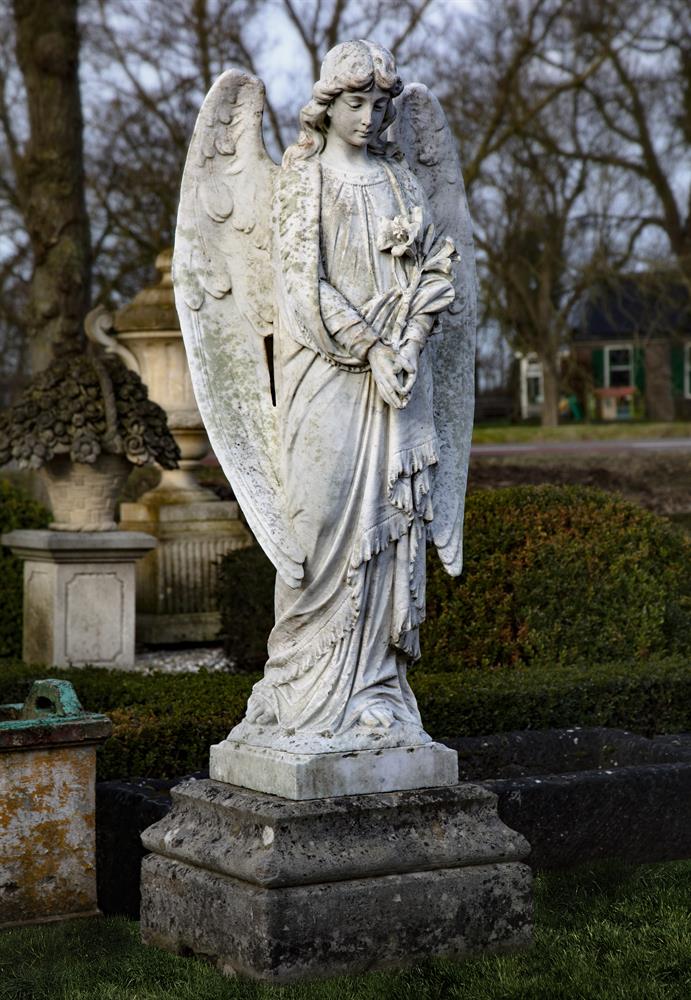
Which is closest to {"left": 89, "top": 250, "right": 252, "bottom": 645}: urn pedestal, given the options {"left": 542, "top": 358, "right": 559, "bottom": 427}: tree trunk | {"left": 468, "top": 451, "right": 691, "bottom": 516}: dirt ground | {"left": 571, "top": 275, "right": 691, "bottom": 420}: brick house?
{"left": 468, "top": 451, "right": 691, "bottom": 516}: dirt ground

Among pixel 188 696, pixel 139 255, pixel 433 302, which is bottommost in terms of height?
pixel 188 696

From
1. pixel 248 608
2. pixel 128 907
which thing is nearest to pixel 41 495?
pixel 248 608

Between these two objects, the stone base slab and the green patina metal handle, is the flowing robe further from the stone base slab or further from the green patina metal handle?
the green patina metal handle

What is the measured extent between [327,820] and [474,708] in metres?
2.88

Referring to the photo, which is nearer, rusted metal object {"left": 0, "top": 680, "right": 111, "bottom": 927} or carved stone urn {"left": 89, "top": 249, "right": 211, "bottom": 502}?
rusted metal object {"left": 0, "top": 680, "right": 111, "bottom": 927}

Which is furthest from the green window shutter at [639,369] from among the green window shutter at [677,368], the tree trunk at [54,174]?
the tree trunk at [54,174]

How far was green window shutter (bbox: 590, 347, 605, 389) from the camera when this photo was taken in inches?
2048

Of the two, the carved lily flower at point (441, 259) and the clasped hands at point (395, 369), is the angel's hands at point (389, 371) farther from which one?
the carved lily flower at point (441, 259)

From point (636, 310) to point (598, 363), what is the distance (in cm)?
356

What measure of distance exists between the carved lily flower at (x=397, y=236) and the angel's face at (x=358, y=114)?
29cm

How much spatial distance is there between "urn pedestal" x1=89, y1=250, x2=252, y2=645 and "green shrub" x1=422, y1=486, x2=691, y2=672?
3574mm

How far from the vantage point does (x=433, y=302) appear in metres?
4.80

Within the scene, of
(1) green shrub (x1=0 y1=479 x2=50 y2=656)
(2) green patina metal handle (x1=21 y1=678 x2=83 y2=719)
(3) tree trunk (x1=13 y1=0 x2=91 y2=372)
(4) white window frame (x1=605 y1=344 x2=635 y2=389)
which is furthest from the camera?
A: (4) white window frame (x1=605 y1=344 x2=635 y2=389)

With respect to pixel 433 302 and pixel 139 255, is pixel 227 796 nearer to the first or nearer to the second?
pixel 433 302
